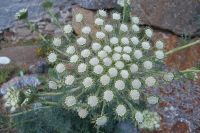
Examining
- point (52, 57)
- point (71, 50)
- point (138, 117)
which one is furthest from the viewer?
point (52, 57)

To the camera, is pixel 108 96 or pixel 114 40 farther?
pixel 114 40

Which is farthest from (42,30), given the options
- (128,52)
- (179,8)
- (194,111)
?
(128,52)

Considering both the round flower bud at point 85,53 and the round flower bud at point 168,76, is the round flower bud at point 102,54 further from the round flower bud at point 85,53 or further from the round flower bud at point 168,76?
the round flower bud at point 168,76

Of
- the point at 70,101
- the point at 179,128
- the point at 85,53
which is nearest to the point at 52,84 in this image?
the point at 70,101

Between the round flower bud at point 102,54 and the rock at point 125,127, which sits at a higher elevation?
the round flower bud at point 102,54

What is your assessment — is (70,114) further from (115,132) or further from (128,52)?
(128,52)

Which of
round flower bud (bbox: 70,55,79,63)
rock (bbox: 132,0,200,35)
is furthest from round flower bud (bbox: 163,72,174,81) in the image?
rock (bbox: 132,0,200,35)

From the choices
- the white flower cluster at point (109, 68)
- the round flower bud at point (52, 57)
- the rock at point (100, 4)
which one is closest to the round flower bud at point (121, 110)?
the white flower cluster at point (109, 68)

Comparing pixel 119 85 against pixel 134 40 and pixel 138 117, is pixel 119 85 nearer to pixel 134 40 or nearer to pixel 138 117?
pixel 138 117
